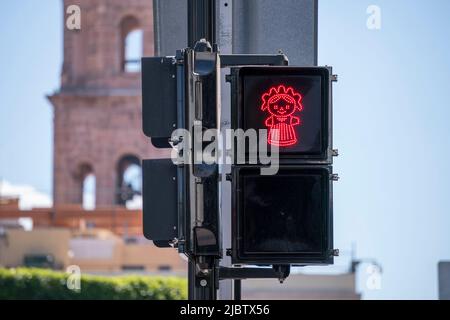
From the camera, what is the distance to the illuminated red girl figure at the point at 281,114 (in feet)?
26.5

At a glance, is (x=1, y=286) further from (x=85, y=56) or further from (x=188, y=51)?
(x=188, y=51)

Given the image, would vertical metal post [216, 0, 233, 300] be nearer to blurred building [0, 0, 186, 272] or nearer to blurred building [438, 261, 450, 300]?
blurred building [438, 261, 450, 300]

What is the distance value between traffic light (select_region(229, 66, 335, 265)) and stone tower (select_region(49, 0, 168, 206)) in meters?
73.2

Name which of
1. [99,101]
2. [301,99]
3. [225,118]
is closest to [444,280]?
[225,118]

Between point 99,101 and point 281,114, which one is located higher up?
point 99,101

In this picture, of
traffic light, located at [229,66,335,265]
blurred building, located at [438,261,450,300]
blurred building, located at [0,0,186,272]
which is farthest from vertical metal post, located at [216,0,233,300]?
blurred building, located at [0,0,186,272]

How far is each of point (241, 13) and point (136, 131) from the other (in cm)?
7296

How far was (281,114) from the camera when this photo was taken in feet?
26.5

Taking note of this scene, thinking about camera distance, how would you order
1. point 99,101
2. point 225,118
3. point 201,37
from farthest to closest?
point 99,101 → point 225,118 → point 201,37

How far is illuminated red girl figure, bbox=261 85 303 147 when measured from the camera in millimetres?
8070

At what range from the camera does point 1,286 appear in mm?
52188

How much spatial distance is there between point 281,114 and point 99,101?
247 ft

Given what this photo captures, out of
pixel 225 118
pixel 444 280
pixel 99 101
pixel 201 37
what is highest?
pixel 99 101

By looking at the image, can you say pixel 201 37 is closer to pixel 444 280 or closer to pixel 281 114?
pixel 281 114
